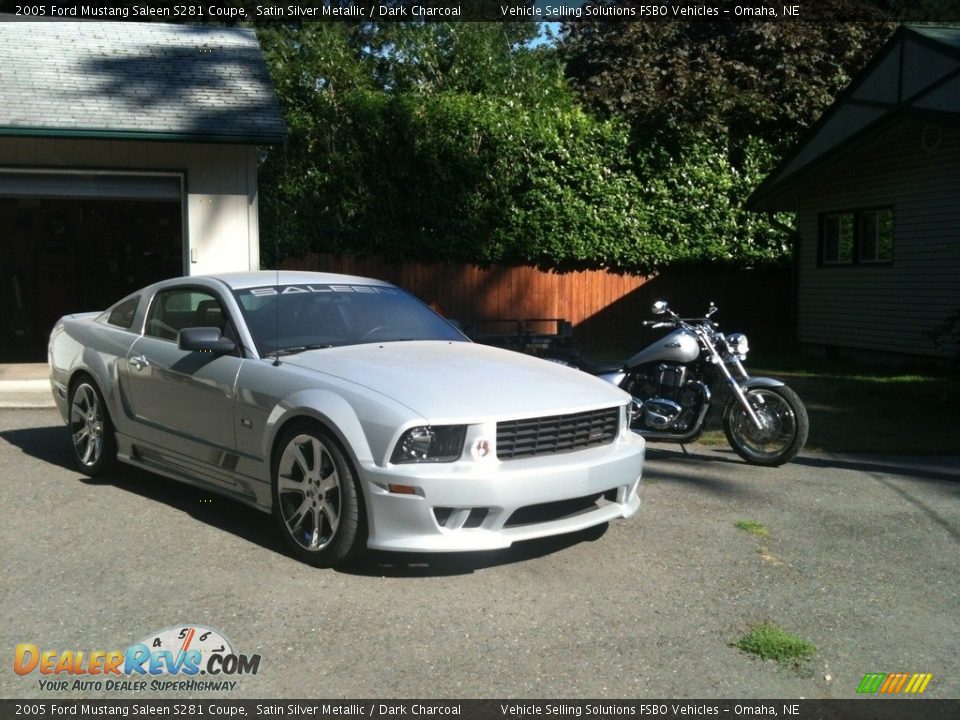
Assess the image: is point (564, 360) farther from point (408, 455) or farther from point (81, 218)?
point (81, 218)

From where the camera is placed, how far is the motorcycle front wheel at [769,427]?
7832 mm

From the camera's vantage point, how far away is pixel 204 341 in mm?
5922

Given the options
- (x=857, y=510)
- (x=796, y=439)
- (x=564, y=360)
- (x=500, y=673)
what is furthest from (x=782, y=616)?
(x=564, y=360)

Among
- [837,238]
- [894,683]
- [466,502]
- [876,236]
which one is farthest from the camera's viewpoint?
[837,238]

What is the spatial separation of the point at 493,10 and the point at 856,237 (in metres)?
13.6

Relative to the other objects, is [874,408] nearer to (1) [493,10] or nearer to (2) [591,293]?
(2) [591,293]

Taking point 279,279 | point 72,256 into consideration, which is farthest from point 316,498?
point 72,256

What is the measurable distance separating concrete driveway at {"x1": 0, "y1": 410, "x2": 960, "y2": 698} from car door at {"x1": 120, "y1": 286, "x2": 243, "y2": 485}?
1.33 feet

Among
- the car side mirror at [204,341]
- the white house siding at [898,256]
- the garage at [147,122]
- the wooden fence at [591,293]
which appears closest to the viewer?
the car side mirror at [204,341]

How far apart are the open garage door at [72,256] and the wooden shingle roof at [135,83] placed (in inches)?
149

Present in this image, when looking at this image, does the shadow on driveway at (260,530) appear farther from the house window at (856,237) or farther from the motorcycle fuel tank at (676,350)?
the house window at (856,237)

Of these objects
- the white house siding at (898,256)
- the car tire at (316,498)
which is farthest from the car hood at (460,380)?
the white house siding at (898,256)

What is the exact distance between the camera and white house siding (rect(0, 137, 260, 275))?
13398mm

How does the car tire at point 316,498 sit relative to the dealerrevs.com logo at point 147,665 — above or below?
above
